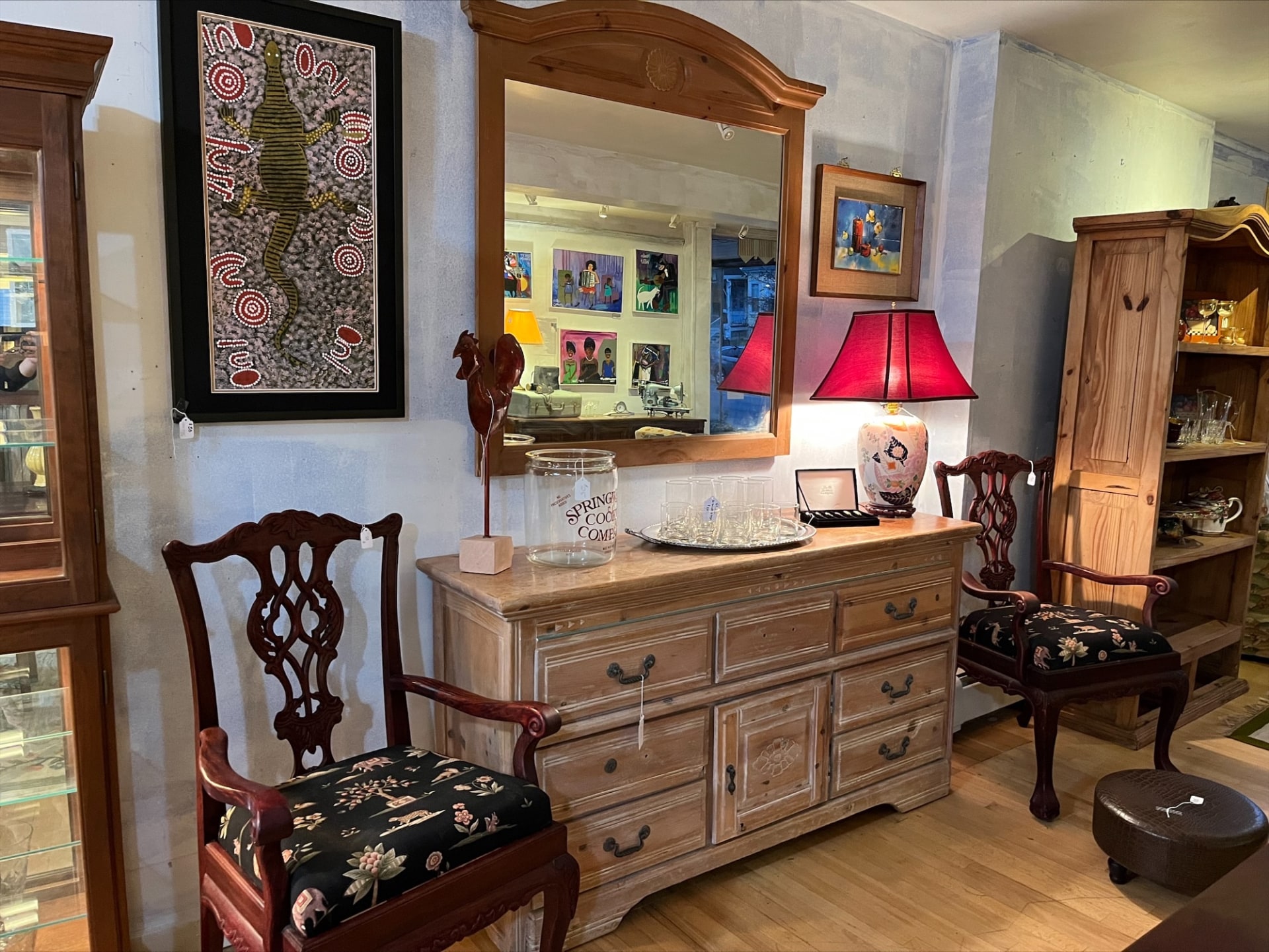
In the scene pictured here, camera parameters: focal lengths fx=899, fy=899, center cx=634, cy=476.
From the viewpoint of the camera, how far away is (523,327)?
2.28 meters

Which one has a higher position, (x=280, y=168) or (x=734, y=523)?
(x=280, y=168)

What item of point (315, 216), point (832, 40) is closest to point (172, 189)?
point (315, 216)

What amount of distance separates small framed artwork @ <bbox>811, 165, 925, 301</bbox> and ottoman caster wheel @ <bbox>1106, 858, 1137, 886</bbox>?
1.85 meters

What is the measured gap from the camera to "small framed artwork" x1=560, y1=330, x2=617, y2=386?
92.2 inches

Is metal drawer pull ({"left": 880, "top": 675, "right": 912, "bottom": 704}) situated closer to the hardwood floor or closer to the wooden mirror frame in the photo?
the hardwood floor

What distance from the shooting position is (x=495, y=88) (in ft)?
7.14

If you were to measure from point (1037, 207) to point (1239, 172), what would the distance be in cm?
224

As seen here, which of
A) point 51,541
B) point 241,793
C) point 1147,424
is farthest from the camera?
point 1147,424

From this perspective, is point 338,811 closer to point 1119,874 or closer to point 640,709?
point 640,709

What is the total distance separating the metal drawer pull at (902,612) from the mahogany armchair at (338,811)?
122 centimetres

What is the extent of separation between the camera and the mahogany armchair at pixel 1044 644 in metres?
2.76

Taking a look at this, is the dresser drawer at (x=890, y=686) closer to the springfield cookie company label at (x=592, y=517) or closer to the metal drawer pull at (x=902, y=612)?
the metal drawer pull at (x=902, y=612)

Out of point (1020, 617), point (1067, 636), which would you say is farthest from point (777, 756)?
point (1067, 636)

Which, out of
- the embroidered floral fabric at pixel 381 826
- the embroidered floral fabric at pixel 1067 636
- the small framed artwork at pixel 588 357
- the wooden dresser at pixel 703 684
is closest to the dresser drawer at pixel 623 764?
the wooden dresser at pixel 703 684
